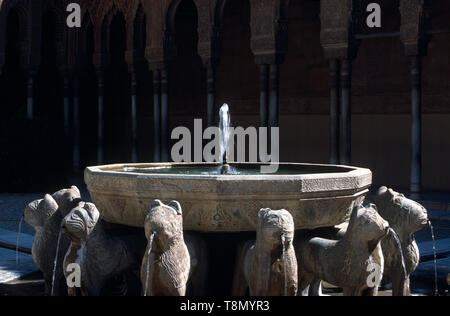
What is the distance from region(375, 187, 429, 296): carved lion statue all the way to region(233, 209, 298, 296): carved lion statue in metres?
1.07

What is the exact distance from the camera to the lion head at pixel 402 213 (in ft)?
18.5

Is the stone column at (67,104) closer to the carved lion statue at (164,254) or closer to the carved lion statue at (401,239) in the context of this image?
the carved lion statue at (401,239)

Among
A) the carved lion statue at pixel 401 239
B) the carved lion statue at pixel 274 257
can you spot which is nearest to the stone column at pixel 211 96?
the carved lion statue at pixel 401 239

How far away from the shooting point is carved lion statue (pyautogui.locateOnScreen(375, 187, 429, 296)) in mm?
5551

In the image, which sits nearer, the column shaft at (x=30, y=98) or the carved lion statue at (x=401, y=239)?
the carved lion statue at (x=401, y=239)

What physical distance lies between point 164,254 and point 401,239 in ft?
6.56

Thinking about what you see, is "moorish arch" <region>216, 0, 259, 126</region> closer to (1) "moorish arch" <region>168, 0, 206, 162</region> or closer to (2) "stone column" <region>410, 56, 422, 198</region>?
(1) "moorish arch" <region>168, 0, 206, 162</region>

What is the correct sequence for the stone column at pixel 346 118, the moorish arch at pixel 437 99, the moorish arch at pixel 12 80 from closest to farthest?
the stone column at pixel 346 118 → the moorish arch at pixel 437 99 → the moorish arch at pixel 12 80

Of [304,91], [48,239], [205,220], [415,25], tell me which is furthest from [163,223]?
[304,91]

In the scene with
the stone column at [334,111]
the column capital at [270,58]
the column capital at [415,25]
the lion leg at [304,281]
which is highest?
the column capital at [415,25]

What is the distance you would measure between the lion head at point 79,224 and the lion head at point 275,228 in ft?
4.55

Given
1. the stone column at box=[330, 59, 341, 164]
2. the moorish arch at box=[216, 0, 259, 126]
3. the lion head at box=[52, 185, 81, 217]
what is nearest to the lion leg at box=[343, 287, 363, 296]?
the lion head at box=[52, 185, 81, 217]
